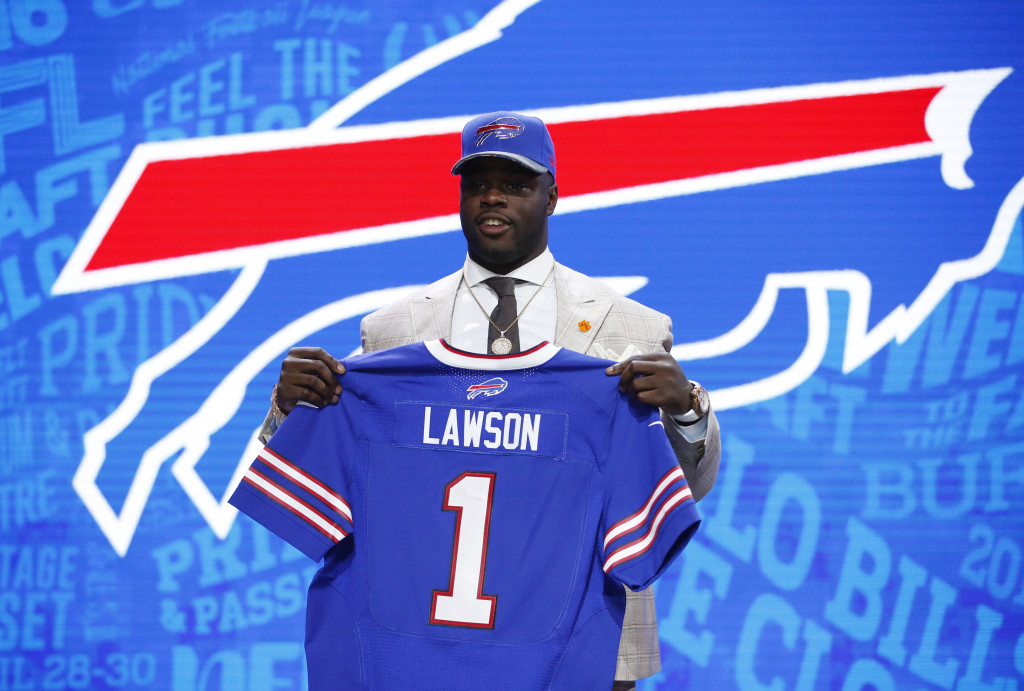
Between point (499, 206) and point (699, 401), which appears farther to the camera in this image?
point (499, 206)

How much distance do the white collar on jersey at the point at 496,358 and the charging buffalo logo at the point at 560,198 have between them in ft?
4.25

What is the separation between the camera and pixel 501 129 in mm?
1498

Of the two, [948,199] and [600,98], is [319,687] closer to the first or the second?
[600,98]

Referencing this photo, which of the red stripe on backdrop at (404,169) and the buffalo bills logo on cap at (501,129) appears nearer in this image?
the buffalo bills logo on cap at (501,129)

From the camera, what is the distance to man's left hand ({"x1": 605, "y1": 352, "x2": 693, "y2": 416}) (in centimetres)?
128

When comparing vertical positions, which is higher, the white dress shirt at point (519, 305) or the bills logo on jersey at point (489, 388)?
the white dress shirt at point (519, 305)

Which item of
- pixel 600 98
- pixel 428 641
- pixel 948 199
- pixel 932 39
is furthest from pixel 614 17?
pixel 428 641

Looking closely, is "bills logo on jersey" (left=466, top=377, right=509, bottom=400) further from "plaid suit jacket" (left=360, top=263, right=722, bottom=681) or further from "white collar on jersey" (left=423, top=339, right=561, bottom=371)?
"plaid suit jacket" (left=360, top=263, right=722, bottom=681)

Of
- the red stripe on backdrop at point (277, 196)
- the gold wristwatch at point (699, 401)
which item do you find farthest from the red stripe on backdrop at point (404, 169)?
the gold wristwatch at point (699, 401)

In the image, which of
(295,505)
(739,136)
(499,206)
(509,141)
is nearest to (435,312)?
(499,206)

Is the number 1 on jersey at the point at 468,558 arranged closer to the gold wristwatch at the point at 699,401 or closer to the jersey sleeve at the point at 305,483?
the jersey sleeve at the point at 305,483

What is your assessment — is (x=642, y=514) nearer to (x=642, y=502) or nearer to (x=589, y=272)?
(x=642, y=502)

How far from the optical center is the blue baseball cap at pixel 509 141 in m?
1.48

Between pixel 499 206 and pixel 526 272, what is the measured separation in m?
0.15
